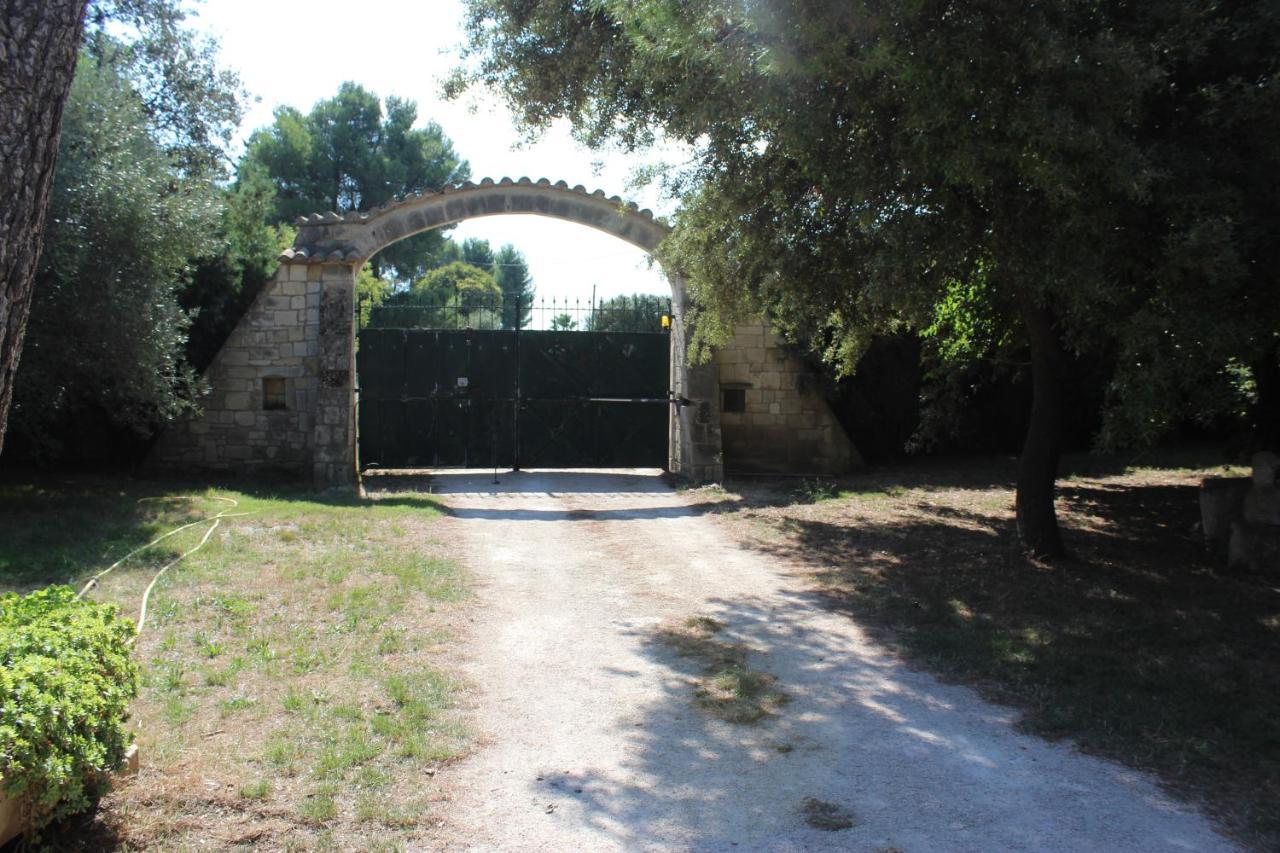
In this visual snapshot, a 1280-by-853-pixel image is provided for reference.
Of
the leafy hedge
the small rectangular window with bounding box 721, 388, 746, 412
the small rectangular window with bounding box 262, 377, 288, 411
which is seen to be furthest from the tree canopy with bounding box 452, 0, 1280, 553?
the small rectangular window with bounding box 262, 377, 288, 411

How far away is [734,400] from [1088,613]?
6.76 m

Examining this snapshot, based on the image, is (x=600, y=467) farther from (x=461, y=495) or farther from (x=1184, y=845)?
(x=1184, y=845)

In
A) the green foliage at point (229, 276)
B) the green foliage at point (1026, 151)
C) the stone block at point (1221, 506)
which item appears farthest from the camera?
the green foliage at point (229, 276)

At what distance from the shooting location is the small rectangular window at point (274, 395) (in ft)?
38.4

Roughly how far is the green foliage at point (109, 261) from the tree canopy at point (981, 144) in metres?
5.03

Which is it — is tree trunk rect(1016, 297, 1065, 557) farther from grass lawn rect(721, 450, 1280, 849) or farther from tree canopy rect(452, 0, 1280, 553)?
tree canopy rect(452, 0, 1280, 553)

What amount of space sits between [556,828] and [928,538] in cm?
602

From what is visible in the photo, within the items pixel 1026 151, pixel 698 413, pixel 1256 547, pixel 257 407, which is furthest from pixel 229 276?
pixel 1256 547

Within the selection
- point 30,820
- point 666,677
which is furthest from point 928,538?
point 30,820

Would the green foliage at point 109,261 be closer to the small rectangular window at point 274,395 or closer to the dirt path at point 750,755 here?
the small rectangular window at point 274,395

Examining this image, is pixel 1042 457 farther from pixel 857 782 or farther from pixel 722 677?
pixel 857 782

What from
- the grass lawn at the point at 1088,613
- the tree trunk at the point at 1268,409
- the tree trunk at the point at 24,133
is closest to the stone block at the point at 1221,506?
the grass lawn at the point at 1088,613

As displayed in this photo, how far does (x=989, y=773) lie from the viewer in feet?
13.1

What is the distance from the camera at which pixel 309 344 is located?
38.0 ft
